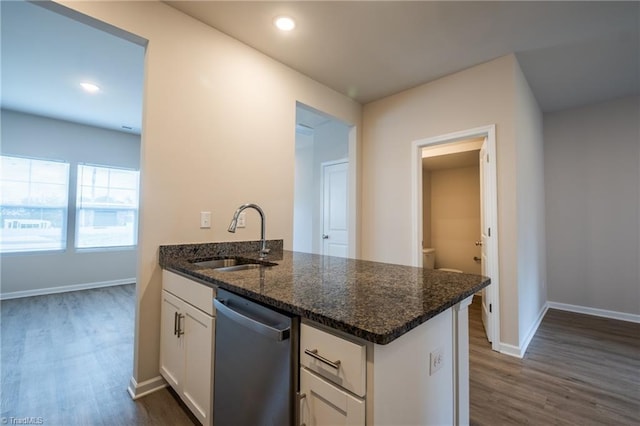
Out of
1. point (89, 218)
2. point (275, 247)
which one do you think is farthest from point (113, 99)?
point (275, 247)

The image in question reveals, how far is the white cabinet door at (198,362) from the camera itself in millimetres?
1387

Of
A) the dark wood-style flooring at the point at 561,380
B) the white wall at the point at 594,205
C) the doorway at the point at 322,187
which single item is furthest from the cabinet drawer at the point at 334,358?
the white wall at the point at 594,205

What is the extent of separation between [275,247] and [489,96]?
2466 mm

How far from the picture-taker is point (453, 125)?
9.33 feet

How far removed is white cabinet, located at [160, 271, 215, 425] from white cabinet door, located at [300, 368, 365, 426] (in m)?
0.65

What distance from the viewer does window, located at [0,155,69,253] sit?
13.2 feet

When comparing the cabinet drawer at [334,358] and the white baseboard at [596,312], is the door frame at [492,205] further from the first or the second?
the cabinet drawer at [334,358]

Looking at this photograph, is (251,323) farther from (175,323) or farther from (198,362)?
(175,323)

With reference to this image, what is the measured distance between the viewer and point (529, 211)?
294 centimetres

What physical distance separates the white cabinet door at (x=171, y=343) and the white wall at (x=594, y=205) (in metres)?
4.66

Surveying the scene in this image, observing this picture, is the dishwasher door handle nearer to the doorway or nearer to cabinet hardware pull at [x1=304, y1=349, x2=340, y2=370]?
cabinet hardware pull at [x1=304, y1=349, x2=340, y2=370]

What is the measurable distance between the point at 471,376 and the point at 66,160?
6123 mm

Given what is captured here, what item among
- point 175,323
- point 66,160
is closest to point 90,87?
point 66,160

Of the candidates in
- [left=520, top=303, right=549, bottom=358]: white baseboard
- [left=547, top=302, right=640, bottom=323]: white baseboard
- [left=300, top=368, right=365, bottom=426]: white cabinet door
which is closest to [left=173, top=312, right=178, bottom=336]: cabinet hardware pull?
[left=300, top=368, right=365, bottom=426]: white cabinet door
